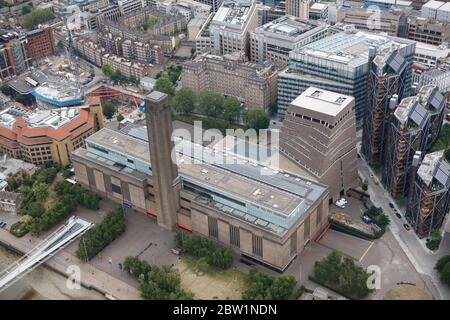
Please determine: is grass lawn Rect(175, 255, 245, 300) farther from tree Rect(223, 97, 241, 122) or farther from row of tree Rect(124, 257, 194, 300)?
tree Rect(223, 97, 241, 122)

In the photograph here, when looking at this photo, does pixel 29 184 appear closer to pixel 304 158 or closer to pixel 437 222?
pixel 304 158

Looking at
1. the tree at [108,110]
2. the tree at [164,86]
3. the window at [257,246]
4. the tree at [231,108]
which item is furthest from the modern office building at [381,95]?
the tree at [108,110]

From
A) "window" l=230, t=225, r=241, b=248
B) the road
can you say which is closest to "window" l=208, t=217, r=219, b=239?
"window" l=230, t=225, r=241, b=248

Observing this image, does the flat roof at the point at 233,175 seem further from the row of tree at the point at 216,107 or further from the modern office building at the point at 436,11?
the modern office building at the point at 436,11

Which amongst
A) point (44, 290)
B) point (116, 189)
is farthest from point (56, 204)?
point (44, 290)

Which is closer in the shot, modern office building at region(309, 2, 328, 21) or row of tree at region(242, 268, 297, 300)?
row of tree at region(242, 268, 297, 300)

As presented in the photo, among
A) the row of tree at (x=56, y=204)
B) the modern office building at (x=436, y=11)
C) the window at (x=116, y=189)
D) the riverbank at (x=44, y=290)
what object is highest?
the modern office building at (x=436, y=11)
